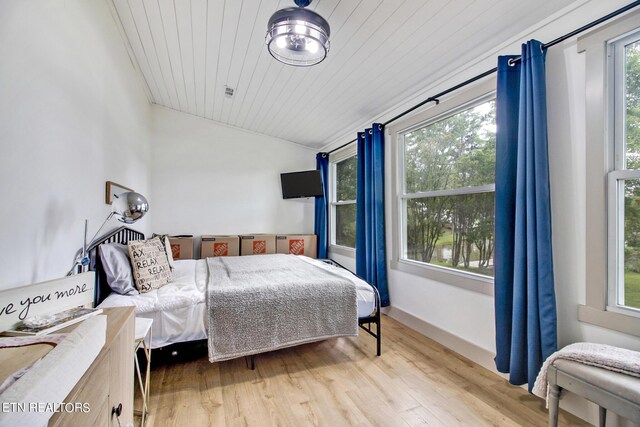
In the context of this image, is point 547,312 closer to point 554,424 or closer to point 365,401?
point 554,424

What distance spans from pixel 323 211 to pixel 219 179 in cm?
183

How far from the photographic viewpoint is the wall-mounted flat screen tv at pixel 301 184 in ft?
15.6

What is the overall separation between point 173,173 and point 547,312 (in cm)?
468

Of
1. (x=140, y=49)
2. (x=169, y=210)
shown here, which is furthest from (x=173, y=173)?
(x=140, y=49)

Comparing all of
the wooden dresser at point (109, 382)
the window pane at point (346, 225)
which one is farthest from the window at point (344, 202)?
the wooden dresser at point (109, 382)

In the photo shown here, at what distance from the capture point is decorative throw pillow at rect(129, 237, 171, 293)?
2086 millimetres

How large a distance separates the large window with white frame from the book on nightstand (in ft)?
8.46

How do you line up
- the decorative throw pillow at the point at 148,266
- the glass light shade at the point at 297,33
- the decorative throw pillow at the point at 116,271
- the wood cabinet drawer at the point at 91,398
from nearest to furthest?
the wood cabinet drawer at the point at 91,398
the glass light shade at the point at 297,33
the decorative throw pillow at the point at 116,271
the decorative throw pillow at the point at 148,266

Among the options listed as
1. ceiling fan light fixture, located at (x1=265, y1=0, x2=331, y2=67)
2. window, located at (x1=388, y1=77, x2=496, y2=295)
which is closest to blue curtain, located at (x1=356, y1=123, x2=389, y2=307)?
window, located at (x1=388, y1=77, x2=496, y2=295)

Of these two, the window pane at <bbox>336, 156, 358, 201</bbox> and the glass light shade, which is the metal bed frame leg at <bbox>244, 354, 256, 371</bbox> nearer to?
the glass light shade

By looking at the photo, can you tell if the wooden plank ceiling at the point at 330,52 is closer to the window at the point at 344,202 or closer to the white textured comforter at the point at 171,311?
the window at the point at 344,202

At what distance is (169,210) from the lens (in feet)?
14.0

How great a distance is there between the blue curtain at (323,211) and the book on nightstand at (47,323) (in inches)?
148

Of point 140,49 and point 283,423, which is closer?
point 283,423
